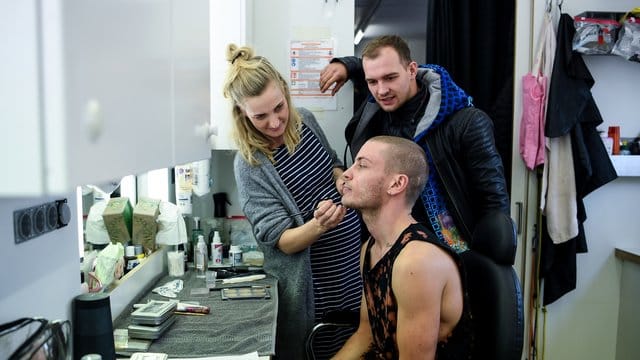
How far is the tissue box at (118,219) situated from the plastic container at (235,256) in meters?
0.55

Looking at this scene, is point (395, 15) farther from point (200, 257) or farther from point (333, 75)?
point (200, 257)

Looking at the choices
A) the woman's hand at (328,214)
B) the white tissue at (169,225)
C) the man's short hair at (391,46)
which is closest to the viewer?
the woman's hand at (328,214)

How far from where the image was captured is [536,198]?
9.28ft

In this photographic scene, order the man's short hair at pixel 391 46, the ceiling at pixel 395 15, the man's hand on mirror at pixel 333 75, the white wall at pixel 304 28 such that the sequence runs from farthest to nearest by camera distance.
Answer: the ceiling at pixel 395 15 < the white wall at pixel 304 28 < the man's hand on mirror at pixel 333 75 < the man's short hair at pixel 391 46

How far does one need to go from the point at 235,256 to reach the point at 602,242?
6.73ft

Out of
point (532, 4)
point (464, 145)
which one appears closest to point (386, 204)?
point (464, 145)

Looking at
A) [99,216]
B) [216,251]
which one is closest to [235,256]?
[216,251]

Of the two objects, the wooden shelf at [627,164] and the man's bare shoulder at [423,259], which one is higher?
the wooden shelf at [627,164]

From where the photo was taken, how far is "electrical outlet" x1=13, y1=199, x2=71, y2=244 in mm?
1062

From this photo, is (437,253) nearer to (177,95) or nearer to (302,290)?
(302,290)

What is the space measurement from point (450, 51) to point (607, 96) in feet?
3.01

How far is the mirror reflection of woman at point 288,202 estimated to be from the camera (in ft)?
6.38

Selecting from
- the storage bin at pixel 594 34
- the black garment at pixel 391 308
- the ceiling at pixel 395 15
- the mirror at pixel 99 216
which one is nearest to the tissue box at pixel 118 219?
the mirror at pixel 99 216

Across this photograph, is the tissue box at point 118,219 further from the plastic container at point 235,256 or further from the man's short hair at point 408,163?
the man's short hair at point 408,163
